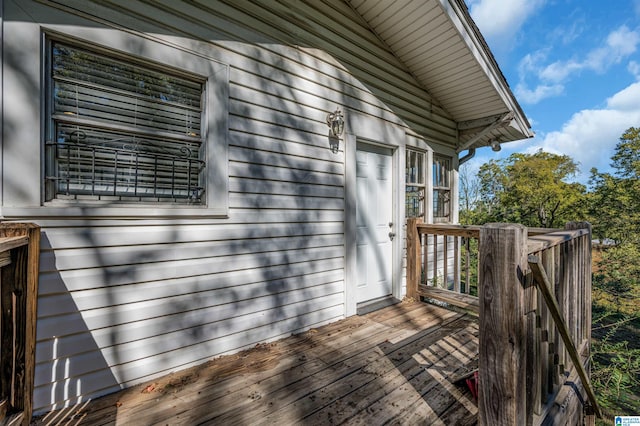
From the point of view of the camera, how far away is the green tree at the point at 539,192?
7949 mm

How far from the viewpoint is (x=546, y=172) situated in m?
8.25

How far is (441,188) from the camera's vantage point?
4.88m

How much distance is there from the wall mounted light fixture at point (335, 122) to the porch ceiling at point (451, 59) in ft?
4.68

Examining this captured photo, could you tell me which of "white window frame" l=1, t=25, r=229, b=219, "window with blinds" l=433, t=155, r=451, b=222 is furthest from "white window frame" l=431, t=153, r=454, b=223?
"white window frame" l=1, t=25, r=229, b=219

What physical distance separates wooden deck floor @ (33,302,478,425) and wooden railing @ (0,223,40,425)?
0.52 metres

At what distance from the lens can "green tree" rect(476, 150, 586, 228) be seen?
313 inches

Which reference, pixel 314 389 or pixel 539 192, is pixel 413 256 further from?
pixel 539 192

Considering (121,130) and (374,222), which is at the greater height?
(121,130)

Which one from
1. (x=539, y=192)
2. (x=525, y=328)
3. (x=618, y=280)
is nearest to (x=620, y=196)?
(x=539, y=192)

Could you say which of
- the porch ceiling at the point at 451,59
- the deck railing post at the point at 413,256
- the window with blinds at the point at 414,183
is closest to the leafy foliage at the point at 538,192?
the porch ceiling at the point at 451,59

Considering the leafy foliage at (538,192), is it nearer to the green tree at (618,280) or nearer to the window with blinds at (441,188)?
the green tree at (618,280)

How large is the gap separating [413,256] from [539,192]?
7008mm

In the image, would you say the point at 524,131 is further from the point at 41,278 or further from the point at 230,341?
the point at 41,278

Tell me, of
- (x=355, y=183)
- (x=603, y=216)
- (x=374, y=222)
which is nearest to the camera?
(x=355, y=183)
